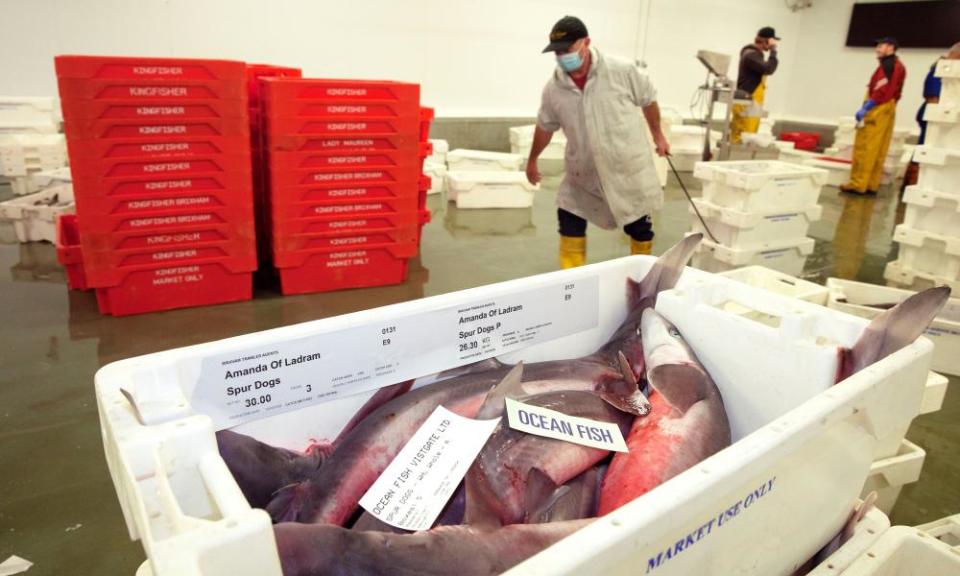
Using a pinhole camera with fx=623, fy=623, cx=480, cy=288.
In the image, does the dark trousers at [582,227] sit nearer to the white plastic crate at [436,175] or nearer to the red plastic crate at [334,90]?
the red plastic crate at [334,90]

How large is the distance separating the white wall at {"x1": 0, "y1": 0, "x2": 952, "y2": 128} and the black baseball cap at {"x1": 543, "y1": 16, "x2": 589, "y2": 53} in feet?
15.9

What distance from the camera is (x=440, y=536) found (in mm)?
971

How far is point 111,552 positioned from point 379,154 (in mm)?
2424

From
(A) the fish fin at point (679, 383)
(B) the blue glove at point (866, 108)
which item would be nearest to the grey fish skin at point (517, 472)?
(A) the fish fin at point (679, 383)

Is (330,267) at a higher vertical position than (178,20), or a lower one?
lower

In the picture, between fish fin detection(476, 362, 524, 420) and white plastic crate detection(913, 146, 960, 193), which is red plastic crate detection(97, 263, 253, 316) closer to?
fish fin detection(476, 362, 524, 420)

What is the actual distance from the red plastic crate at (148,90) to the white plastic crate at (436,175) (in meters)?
2.90

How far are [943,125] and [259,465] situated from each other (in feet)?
12.8

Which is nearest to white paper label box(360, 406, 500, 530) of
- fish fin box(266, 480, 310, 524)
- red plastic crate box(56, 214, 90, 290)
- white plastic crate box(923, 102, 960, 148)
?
fish fin box(266, 480, 310, 524)

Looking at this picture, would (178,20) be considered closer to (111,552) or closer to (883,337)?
(111,552)

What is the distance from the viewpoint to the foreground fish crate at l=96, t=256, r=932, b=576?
0.73 meters

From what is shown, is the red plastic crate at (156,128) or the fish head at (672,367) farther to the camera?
the red plastic crate at (156,128)

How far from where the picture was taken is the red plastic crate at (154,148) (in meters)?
2.91

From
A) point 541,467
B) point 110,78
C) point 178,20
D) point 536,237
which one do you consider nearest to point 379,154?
point 110,78
